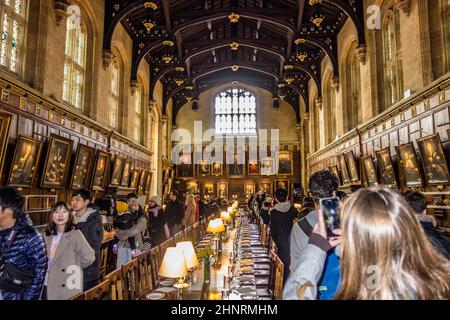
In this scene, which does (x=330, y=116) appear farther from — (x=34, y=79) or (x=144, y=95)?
(x=34, y=79)

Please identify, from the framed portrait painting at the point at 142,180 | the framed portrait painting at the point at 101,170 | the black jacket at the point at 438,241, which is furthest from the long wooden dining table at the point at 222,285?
the framed portrait painting at the point at 142,180

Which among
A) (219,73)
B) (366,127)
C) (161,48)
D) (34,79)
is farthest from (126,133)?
(219,73)

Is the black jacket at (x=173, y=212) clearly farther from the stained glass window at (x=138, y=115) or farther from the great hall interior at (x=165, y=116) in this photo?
the stained glass window at (x=138, y=115)

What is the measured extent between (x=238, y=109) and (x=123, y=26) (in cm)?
1289

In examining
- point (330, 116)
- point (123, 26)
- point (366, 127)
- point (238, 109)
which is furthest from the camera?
point (238, 109)

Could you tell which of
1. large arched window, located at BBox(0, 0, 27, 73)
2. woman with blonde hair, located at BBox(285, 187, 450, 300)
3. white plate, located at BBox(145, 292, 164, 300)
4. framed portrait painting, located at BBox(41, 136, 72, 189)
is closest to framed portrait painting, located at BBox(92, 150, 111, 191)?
framed portrait painting, located at BBox(41, 136, 72, 189)

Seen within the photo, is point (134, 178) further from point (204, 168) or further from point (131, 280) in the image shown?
point (131, 280)

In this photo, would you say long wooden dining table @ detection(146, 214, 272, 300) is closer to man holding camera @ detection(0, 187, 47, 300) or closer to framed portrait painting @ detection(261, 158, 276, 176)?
man holding camera @ detection(0, 187, 47, 300)

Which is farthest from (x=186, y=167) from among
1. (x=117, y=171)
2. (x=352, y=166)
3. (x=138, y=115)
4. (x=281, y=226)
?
(x=281, y=226)

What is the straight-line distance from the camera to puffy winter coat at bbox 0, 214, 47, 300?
2215 millimetres

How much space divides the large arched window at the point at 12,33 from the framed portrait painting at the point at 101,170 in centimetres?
360

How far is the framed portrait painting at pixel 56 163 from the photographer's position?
7430 millimetres

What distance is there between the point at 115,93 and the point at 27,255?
1165 cm

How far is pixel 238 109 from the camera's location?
24922mm
